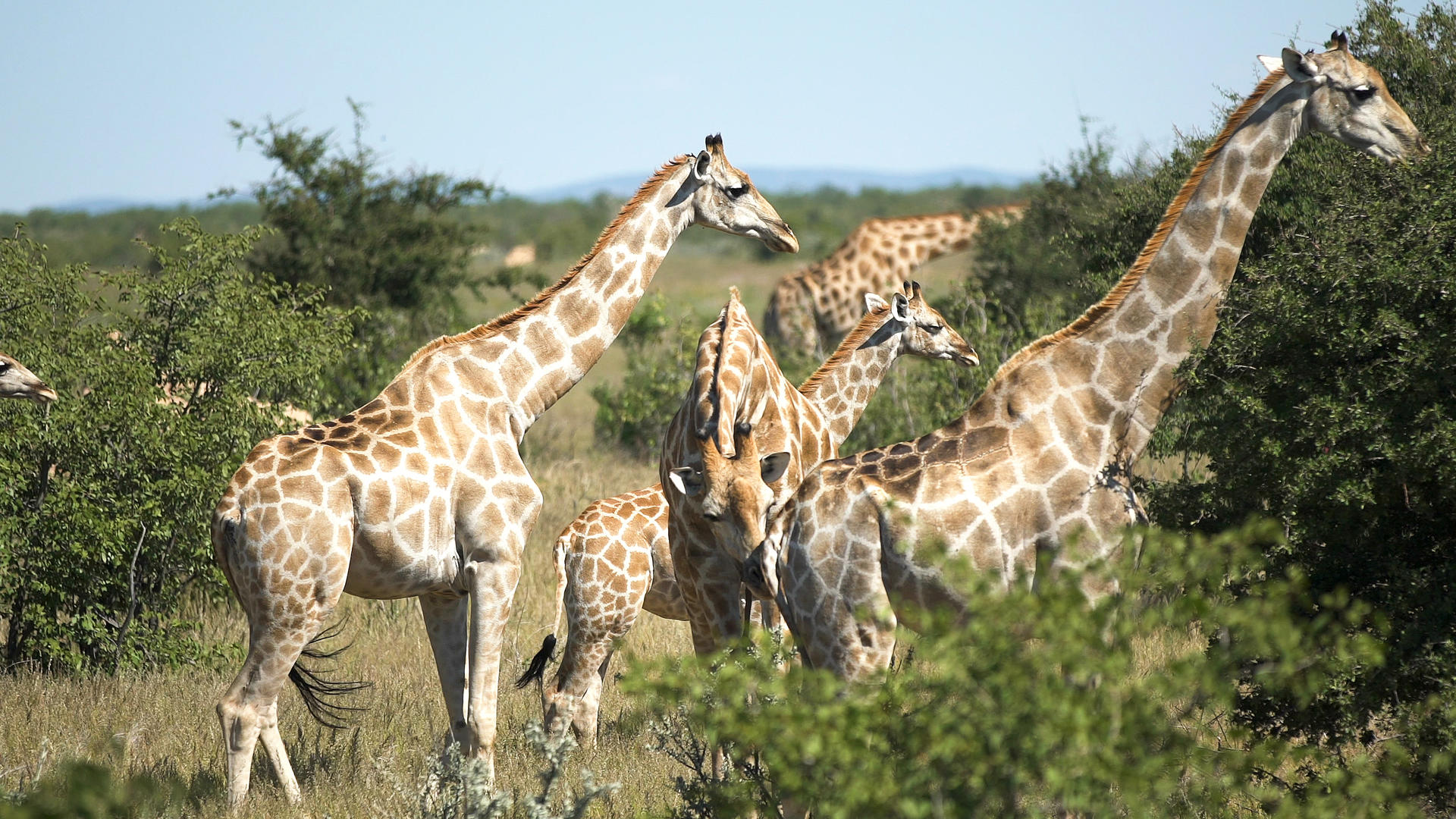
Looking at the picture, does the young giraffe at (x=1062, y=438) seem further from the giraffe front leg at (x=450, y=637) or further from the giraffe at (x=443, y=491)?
the giraffe front leg at (x=450, y=637)

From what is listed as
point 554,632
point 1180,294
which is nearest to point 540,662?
point 554,632

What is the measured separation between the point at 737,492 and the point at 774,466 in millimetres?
361

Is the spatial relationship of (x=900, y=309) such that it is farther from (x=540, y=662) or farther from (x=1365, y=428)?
(x=1365, y=428)

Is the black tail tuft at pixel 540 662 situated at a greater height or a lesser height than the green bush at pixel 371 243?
lesser

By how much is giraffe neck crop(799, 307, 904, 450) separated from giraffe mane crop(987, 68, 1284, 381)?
2.58 meters

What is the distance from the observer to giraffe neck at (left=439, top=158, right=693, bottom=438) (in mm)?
6805

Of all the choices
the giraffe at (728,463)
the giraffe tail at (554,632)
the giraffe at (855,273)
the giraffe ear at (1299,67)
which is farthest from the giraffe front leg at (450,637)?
the giraffe at (855,273)

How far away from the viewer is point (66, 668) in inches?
313

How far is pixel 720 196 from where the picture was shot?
722 centimetres

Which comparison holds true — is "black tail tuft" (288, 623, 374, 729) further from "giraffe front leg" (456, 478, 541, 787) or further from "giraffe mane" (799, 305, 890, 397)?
"giraffe mane" (799, 305, 890, 397)

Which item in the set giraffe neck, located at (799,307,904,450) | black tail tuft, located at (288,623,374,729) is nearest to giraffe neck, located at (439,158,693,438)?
giraffe neck, located at (799,307,904,450)

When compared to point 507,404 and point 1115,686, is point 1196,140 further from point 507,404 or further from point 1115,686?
point 1115,686

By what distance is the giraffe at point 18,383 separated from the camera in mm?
6859

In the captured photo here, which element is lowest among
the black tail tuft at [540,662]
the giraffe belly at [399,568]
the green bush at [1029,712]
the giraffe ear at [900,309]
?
the black tail tuft at [540,662]
